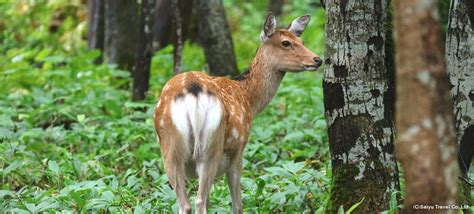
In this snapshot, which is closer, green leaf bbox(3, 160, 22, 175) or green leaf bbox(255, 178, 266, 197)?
green leaf bbox(255, 178, 266, 197)

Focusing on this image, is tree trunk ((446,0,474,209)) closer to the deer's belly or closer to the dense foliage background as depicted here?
the dense foliage background

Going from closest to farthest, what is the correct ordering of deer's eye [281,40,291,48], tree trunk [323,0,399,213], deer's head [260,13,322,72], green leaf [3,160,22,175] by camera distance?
tree trunk [323,0,399,213], green leaf [3,160,22,175], deer's head [260,13,322,72], deer's eye [281,40,291,48]

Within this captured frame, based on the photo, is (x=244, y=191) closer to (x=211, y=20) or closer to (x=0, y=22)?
(x=211, y=20)

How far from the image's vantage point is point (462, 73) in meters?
6.48

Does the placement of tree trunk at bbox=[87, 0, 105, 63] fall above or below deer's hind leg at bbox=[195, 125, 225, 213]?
above

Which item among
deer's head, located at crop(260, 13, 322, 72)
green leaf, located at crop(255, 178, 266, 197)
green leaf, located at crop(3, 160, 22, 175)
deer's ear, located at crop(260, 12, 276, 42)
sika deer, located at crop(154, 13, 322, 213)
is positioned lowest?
green leaf, located at crop(255, 178, 266, 197)

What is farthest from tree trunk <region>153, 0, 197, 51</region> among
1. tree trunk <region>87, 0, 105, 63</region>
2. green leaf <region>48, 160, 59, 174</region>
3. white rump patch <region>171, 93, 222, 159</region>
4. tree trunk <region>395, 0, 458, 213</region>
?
tree trunk <region>395, 0, 458, 213</region>

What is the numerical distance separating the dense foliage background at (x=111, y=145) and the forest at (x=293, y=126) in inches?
0.8

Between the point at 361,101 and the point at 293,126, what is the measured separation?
3937 mm

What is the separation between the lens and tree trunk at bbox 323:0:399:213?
5766mm

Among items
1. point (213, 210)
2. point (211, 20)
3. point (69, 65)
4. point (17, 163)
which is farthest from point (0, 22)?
point (213, 210)

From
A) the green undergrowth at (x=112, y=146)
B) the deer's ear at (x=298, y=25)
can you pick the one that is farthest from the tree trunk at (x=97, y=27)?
the deer's ear at (x=298, y=25)

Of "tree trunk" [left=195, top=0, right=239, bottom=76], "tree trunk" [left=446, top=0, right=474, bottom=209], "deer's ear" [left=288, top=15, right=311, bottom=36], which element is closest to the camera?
"tree trunk" [left=446, top=0, right=474, bottom=209]

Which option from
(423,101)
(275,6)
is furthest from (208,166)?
(275,6)
